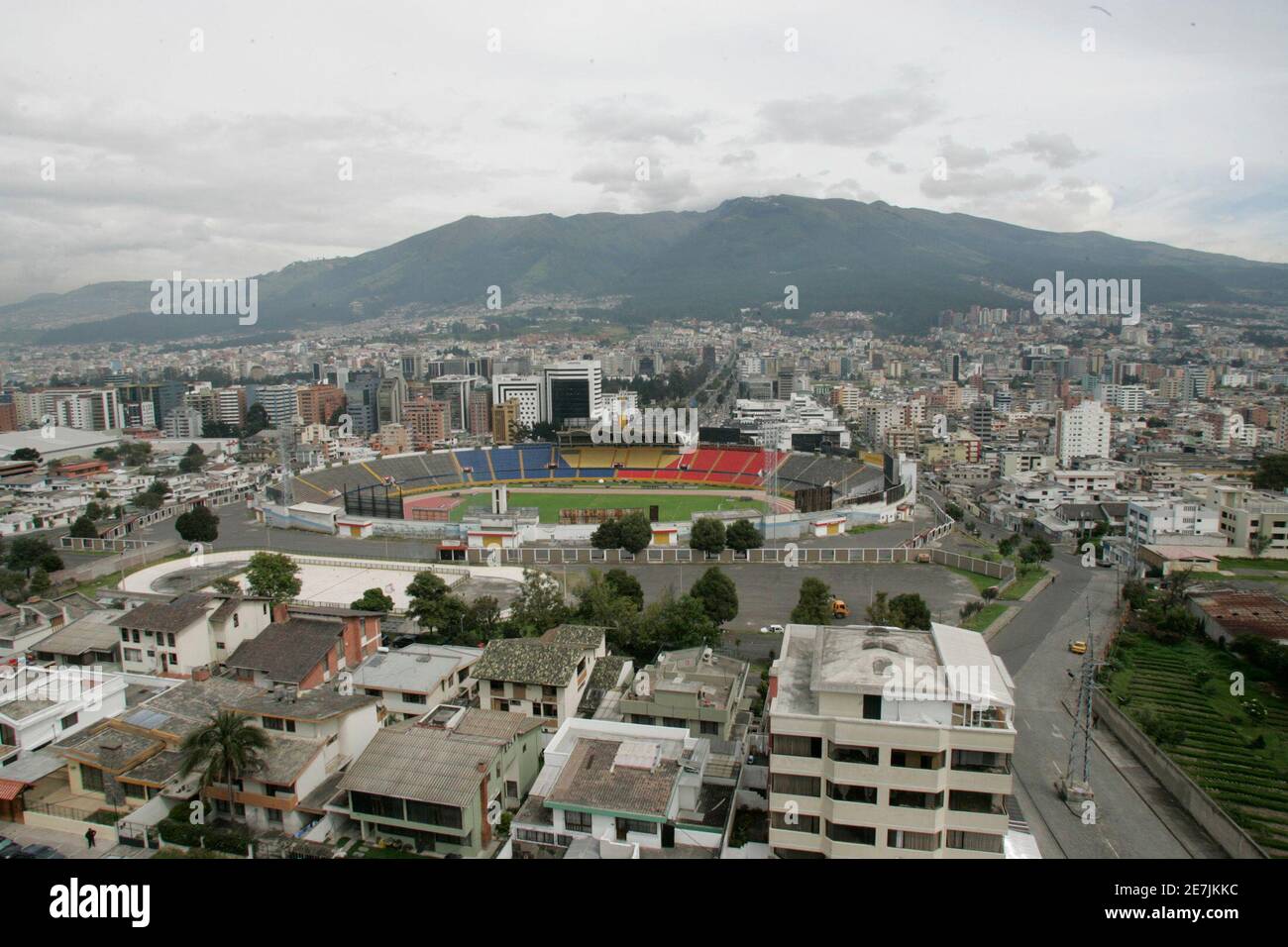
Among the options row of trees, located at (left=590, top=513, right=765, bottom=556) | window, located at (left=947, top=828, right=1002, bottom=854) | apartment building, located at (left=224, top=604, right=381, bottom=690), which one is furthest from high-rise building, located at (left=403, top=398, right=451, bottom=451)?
window, located at (left=947, top=828, right=1002, bottom=854)

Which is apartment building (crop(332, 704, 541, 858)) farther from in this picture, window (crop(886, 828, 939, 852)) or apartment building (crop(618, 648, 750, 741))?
window (crop(886, 828, 939, 852))

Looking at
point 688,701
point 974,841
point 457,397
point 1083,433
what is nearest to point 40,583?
point 688,701

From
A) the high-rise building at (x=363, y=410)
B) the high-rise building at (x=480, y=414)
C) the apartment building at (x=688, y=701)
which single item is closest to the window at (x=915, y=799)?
the apartment building at (x=688, y=701)

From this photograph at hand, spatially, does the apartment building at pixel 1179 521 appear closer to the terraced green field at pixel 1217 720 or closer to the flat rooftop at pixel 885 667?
the terraced green field at pixel 1217 720

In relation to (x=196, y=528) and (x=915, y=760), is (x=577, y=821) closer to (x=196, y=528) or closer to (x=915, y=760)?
(x=915, y=760)

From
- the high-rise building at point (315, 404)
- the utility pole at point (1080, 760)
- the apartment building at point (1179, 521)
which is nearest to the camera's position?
the utility pole at point (1080, 760)
